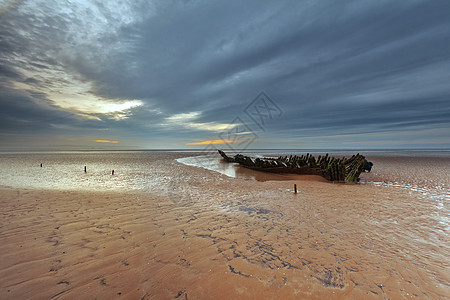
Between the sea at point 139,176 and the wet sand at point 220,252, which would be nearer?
the wet sand at point 220,252

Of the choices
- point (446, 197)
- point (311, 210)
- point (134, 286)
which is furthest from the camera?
point (446, 197)

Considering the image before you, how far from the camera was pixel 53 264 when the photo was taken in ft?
11.4

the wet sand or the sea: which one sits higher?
the sea

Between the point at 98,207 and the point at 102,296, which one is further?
the point at 98,207

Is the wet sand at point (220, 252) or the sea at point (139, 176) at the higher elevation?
the sea at point (139, 176)

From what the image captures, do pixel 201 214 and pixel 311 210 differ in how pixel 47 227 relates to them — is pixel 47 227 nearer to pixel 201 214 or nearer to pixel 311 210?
pixel 201 214

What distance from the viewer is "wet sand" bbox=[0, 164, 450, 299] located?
2961 mm

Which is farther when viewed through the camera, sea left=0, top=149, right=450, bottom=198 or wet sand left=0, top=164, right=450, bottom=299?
sea left=0, top=149, right=450, bottom=198

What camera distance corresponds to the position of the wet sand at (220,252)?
117 inches

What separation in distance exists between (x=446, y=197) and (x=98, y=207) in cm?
1546

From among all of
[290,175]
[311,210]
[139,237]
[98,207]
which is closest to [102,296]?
[139,237]

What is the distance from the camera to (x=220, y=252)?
13.3 ft

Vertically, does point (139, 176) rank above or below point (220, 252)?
above

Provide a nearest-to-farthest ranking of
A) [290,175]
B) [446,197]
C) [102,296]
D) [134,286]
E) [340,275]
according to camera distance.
→ [102,296] < [134,286] < [340,275] < [446,197] < [290,175]
